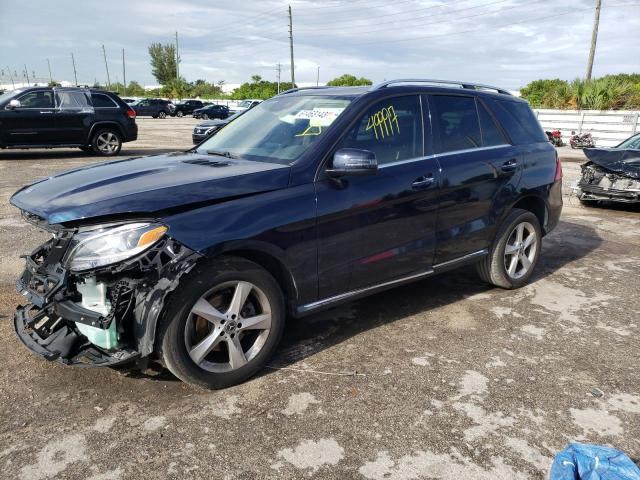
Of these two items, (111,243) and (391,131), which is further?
(391,131)

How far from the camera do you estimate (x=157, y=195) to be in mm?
2857

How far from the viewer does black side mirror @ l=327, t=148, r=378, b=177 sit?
130 inches

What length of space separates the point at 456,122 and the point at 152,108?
4251cm

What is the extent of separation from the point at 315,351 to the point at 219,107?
141 feet

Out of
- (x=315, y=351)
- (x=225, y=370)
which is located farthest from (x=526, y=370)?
(x=225, y=370)

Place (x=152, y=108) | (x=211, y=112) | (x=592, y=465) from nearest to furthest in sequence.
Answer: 1. (x=592, y=465)
2. (x=152, y=108)
3. (x=211, y=112)

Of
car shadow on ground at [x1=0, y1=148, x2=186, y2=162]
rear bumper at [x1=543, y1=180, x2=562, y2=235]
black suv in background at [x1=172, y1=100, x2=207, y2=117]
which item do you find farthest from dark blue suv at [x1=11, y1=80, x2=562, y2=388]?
black suv in background at [x1=172, y1=100, x2=207, y2=117]

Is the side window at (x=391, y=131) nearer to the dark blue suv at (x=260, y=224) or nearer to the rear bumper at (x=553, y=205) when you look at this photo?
the dark blue suv at (x=260, y=224)

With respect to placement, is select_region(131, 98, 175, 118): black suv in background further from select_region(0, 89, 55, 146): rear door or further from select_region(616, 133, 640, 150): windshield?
select_region(616, 133, 640, 150): windshield

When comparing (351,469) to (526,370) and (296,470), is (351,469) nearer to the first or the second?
(296,470)

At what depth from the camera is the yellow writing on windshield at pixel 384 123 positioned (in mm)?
3738

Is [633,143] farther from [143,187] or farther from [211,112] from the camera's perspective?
[211,112]

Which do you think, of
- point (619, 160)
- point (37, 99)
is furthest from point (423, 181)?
point (37, 99)

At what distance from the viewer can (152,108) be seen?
1697 inches
